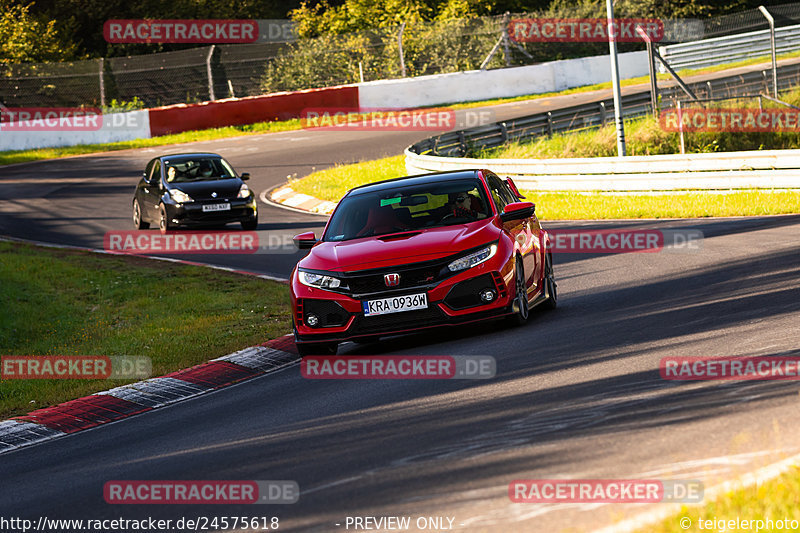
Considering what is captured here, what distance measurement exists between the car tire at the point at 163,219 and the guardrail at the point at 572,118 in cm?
789

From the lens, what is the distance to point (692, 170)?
881 inches

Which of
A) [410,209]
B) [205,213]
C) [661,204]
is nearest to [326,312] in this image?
[410,209]

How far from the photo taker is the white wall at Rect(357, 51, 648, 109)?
45500mm

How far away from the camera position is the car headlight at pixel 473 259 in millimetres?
10266

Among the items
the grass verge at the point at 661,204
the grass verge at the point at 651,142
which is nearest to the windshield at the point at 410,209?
the grass verge at the point at 661,204

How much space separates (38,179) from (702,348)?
28069mm

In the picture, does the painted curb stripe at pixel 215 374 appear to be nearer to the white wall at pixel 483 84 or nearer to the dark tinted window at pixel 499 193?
the dark tinted window at pixel 499 193

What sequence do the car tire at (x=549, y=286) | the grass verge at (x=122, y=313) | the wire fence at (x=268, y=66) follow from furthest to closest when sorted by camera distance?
the wire fence at (x=268, y=66), the car tire at (x=549, y=286), the grass verge at (x=122, y=313)

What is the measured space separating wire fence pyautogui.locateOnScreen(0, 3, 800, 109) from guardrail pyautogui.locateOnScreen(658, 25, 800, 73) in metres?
2.43

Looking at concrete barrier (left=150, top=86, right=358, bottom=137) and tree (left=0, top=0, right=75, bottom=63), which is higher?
tree (left=0, top=0, right=75, bottom=63)

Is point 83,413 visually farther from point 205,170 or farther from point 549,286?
point 205,170

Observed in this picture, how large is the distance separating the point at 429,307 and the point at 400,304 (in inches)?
10.1

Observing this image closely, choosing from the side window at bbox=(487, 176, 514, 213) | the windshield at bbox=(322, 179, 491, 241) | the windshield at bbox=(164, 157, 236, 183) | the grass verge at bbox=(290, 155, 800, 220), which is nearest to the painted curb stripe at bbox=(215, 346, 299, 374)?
the windshield at bbox=(322, 179, 491, 241)

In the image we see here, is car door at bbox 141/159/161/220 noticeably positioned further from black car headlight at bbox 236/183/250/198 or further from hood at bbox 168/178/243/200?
black car headlight at bbox 236/183/250/198
